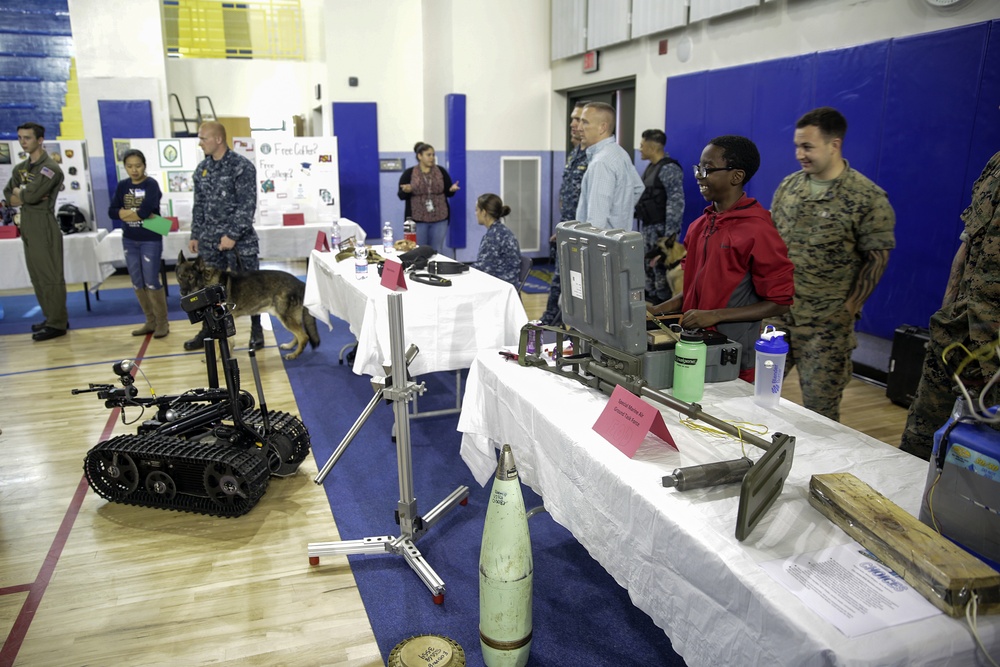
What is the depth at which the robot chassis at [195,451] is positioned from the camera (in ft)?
9.17

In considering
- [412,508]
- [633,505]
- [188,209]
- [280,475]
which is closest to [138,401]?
[280,475]

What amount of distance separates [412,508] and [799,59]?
4330mm

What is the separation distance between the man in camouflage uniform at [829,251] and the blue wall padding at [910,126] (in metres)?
1.55

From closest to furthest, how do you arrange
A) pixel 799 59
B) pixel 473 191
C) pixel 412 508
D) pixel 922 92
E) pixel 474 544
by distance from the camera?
pixel 412 508, pixel 474 544, pixel 922 92, pixel 799 59, pixel 473 191

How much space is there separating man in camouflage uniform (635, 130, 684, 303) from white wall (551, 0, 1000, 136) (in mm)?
848

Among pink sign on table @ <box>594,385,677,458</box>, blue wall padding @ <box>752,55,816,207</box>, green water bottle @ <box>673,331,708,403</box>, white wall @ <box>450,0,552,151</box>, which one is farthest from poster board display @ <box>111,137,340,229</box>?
pink sign on table @ <box>594,385,677,458</box>

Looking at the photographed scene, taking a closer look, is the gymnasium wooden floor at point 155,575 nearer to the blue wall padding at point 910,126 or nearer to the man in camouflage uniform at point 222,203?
the blue wall padding at point 910,126

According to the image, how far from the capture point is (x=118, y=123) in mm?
8469

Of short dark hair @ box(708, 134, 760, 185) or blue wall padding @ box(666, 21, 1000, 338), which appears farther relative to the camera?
blue wall padding @ box(666, 21, 1000, 338)

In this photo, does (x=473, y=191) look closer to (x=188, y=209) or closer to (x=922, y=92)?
(x=188, y=209)

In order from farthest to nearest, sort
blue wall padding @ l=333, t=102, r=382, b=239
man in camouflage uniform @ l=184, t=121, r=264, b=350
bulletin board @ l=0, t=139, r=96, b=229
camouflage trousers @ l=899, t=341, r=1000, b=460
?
blue wall padding @ l=333, t=102, r=382, b=239
bulletin board @ l=0, t=139, r=96, b=229
man in camouflage uniform @ l=184, t=121, r=264, b=350
camouflage trousers @ l=899, t=341, r=1000, b=460

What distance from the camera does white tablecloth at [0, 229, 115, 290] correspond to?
6.09 metres

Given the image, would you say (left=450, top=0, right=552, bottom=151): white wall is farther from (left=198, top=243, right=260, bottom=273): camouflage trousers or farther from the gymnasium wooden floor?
the gymnasium wooden floor

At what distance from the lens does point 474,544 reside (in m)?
2.69
